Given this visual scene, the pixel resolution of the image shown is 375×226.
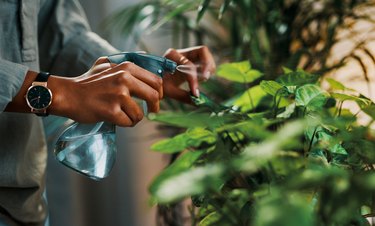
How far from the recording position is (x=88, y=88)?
0.84 m

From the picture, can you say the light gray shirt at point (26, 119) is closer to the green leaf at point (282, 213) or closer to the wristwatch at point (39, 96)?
the wristwatch at point (39, 96)

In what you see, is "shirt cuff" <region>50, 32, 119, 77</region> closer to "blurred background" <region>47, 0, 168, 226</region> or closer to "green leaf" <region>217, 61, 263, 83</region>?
"green leaf" <region>217, 61, 263, 83</region>

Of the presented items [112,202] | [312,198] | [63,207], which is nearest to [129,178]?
[112,202]

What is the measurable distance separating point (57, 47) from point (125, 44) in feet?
3.13

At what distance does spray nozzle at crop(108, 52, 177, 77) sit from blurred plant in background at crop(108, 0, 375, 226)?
83mm

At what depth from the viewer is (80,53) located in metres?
→ 1.27

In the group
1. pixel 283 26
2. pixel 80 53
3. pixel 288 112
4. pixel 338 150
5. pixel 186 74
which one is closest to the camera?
pixel 338 150

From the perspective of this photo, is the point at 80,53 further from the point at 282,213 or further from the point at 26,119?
the point at 282,213

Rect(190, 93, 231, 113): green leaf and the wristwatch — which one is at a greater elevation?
the wristwatch

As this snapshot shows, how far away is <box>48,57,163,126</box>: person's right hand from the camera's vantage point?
0.83 meters

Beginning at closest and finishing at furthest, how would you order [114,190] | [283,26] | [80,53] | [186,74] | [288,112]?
[288,112]
[186,74]
[80,53]
[283,26]
[114,190]

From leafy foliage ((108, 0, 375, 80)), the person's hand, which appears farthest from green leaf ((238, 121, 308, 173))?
leafy foliage ((108, 0, 375, 80))

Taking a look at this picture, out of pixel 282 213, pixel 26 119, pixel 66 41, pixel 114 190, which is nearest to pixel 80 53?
pixel 66 41

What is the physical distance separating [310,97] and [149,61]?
0.26 meters
